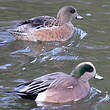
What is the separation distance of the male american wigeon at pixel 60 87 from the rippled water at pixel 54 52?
0.12 m

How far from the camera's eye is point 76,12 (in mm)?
11734

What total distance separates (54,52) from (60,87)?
2.19 metres

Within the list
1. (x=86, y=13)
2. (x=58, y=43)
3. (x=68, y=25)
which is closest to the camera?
(x=58, y=43)

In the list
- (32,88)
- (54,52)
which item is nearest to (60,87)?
(32,88)

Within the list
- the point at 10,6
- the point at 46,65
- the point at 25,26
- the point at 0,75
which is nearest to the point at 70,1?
the point at 10,6

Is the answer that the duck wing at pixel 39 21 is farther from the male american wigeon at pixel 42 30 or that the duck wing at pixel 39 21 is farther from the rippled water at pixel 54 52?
the rippled water at pixel 54 52

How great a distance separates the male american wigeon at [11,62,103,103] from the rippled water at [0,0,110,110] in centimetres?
12

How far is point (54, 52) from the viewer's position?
989cm

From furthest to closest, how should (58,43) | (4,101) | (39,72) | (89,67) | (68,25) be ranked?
(68,25) → (58,43) → (39,72) → (89,67) → (4,101)

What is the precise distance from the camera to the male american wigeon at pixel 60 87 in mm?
7578

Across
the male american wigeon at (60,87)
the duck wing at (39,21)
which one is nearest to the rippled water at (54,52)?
the male american wigeon at (60,87)

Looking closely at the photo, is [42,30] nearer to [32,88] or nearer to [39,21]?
[39,21]

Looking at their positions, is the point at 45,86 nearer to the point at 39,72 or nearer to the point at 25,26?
the point at 39,72

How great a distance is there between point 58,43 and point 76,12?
1.32 m
